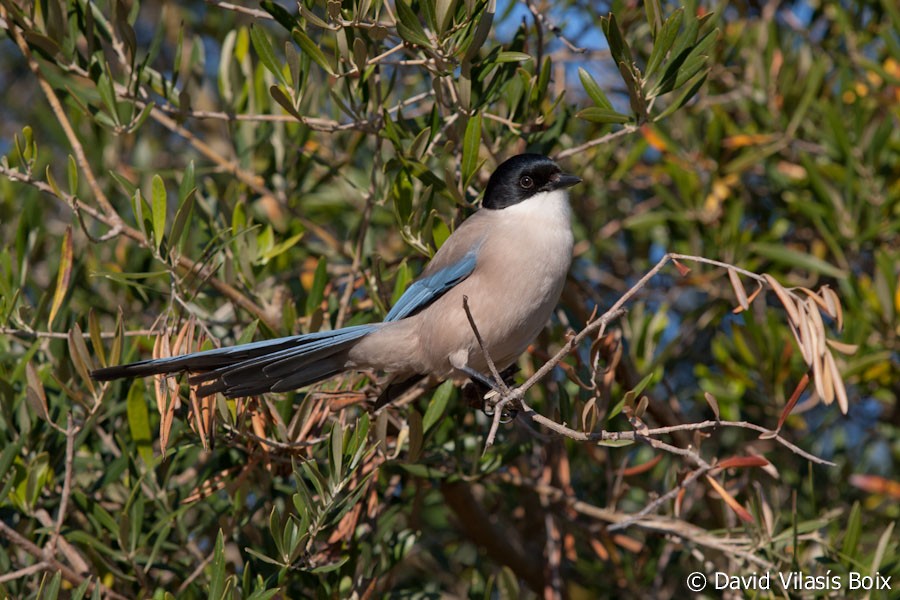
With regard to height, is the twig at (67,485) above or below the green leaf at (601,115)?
below

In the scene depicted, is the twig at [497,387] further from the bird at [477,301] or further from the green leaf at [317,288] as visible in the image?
the green leaf at [317,288]

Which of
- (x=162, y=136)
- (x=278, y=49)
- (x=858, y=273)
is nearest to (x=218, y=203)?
(x=278, y=49)

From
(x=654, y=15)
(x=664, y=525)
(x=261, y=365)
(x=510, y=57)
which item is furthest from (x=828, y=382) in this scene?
(x=261, y=365)

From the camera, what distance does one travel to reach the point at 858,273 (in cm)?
474

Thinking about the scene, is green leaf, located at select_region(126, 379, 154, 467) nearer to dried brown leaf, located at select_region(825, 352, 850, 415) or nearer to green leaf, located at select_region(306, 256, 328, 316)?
green leaf, located at select_region(306, 256, 328, 316)

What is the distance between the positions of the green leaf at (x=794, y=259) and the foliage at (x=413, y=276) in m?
0.02

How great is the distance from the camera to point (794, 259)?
173 inches

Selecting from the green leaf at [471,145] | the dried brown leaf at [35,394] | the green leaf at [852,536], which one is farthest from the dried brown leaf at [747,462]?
the dried brown leaf at [35,394]

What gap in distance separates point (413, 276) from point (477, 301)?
1.86 ft

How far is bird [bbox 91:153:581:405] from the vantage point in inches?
138

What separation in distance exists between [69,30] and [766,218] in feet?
11.1

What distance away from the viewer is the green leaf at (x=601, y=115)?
320 centimetres

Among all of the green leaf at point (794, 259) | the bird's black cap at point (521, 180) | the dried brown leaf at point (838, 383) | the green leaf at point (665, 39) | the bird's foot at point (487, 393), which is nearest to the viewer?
the dried brown leaf at point (838, 383)

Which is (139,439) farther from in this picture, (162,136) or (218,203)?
(162,136)
